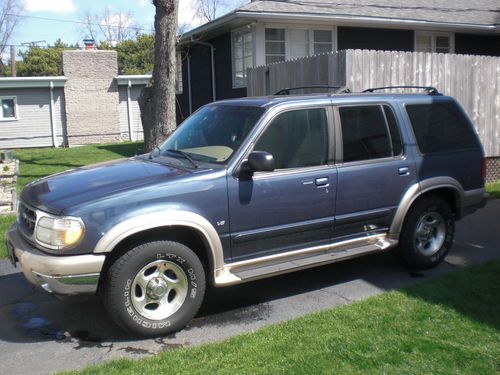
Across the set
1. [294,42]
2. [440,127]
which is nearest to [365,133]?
[440,127]

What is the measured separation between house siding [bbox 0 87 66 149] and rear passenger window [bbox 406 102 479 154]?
23.1 metres

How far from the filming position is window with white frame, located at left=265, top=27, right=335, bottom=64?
47.8ft

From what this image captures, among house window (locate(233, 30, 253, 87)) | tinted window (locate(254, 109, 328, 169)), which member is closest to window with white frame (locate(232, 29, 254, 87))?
house window (locate(233, 30, 253, 87))

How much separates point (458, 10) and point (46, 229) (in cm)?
1648

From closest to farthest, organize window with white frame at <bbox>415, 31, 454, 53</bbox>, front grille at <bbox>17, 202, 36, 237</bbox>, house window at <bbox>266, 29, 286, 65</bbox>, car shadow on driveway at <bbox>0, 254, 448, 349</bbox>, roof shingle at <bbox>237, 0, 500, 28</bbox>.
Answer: front grille at <bbox>17, 202, 36, 237</bbox> < car shadow on driveway at <bbox>0, 254, 448, 349</bbox> < roof shingle at <bbox>237, 0, 500, 28</bbox> < house window at <bbox>266, 29, 286, 65</bbox> < window with white frame at <bbox>415, 31, 454, 53</bbox>

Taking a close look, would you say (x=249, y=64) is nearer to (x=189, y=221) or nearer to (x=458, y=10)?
(x=458, y=10)

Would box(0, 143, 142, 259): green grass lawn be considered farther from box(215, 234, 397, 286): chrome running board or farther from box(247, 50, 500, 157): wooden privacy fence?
box(215, 234, 397, 286): chrome running board

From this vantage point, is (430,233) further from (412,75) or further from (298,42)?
(298,42)

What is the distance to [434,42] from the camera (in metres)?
17.0

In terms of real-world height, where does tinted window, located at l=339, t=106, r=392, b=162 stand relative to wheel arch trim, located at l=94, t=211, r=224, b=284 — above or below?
above

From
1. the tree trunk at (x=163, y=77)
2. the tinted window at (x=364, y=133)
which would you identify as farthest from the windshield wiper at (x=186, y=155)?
the tree trunk at (x=163, y=77)

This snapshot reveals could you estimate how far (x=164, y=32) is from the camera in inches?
403

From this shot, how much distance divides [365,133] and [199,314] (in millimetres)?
2382

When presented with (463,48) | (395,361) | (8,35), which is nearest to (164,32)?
(395,361)
